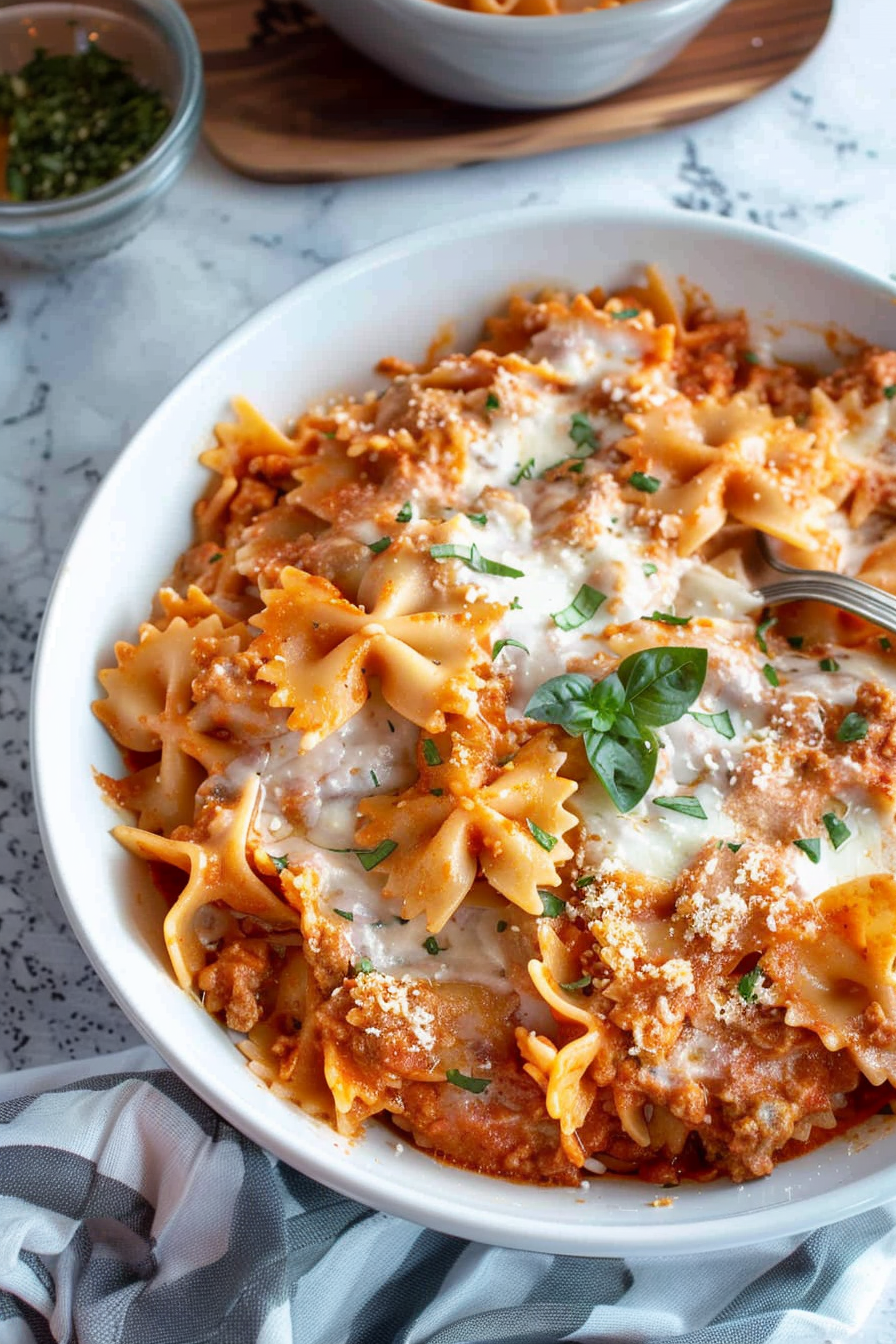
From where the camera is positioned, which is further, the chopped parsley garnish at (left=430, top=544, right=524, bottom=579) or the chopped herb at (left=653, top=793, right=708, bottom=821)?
the chopped parsley garnish at (left=430, top=544, right=524, bottom=579)

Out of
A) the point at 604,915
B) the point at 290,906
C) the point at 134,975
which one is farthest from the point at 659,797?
the point at 134,975

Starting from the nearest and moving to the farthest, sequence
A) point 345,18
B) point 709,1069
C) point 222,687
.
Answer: point 709,1069 → point 222,687 → point 345,18

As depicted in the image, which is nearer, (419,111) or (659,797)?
(659,797)

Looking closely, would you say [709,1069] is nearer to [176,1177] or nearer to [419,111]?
[176,1177]

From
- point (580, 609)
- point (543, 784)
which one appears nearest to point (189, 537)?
point (580, 609)

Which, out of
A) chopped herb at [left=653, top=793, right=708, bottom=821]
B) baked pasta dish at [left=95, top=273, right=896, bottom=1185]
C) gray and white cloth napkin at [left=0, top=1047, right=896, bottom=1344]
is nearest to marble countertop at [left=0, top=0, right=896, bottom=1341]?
baked pasta dish at [left=95, top=273, right=896, bottom=1185]

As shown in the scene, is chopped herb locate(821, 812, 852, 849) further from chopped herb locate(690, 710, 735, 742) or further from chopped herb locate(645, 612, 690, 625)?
chopped herb locate(645, 612, 690, 625)

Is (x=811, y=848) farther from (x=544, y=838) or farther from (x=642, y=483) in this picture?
(x=642, y=483)

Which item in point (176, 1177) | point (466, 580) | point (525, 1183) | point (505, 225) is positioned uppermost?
point (505, 225)
